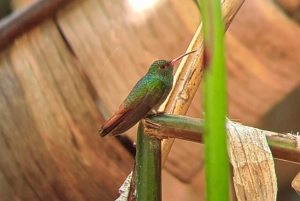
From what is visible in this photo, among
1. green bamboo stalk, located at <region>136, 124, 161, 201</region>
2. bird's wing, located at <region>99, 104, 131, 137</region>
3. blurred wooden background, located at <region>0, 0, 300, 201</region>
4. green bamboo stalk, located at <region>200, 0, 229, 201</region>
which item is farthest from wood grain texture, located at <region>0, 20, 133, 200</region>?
green bamboo stalk, located at <region>200, 0, 229, 201</region>

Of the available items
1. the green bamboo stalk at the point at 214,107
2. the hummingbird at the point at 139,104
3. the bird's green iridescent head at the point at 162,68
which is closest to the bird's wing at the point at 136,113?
the hummingbird at the point at 139,104

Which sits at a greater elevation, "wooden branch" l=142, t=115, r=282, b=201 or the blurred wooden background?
the blurred wooden background

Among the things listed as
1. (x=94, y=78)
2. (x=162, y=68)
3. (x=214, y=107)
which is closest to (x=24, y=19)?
(x=94, y=78)

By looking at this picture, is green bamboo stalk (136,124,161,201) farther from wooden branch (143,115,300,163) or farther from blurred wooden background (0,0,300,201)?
blurred wooden background (0,0,300,201)

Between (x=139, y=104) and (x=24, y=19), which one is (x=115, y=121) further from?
(x=24, y=19)

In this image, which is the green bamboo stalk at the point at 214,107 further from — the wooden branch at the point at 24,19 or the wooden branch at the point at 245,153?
the wooden branch at the point at 24,19

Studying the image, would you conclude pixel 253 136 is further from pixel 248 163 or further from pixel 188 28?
pixel 188 28
